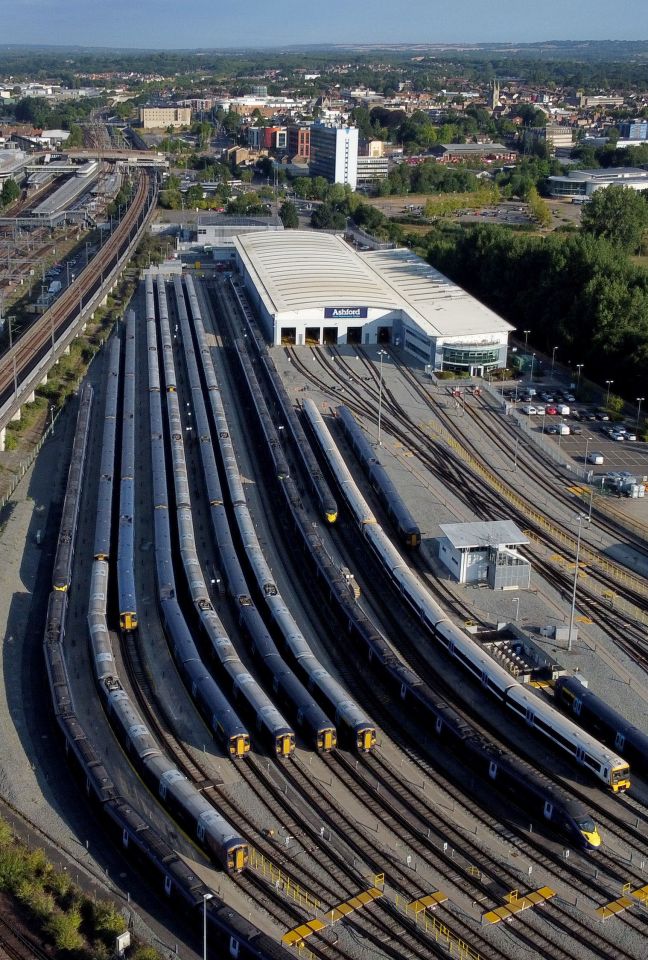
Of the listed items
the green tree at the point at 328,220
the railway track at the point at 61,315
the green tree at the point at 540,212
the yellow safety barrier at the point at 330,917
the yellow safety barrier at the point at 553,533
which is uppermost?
the green tree at the point at 540,212

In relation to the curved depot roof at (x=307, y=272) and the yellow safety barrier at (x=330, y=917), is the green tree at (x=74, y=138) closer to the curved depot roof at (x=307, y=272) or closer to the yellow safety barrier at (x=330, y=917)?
the curved depot roof at (x=307, y=272)

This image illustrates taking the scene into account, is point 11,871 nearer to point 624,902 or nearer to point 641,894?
point 624,902

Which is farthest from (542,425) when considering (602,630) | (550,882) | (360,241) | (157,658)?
(360,241)

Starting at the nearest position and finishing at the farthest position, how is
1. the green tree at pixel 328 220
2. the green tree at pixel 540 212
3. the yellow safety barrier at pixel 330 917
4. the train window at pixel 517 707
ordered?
the yellow safety barrier at pixel 330 917, the train window at pixel 517 707, the green tree at pixel 540 212, the green tree at pixel 328 220

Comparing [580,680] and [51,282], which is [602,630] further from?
[51,282]

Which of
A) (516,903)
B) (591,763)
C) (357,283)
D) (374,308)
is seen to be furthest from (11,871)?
(357,283)

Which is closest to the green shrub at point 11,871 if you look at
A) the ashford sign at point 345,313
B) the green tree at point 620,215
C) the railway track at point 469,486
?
the railway track at point 469,486
